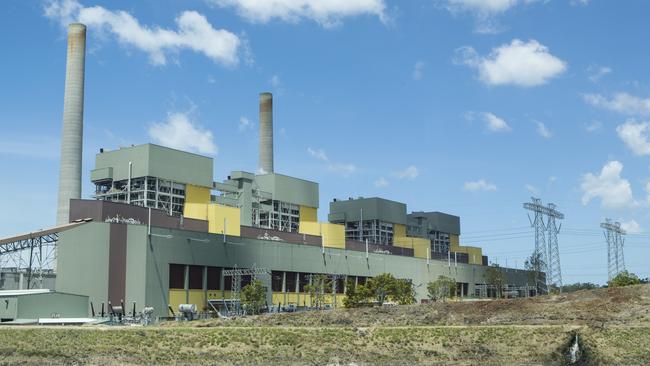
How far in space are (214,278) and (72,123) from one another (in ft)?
96.3

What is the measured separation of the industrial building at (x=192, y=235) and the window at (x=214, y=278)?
0.44 feet

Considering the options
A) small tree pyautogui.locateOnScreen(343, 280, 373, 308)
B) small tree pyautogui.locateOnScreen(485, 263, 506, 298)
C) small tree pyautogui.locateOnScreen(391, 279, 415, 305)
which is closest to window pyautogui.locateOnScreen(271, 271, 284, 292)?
small tree pyautogui.locateOnScreen(343, 280, 373, 308)

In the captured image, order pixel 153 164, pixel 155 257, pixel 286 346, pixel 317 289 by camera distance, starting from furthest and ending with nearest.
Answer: pixel 317 289 < pixel 153 164 < pixel 155 257 < pixel 286 346

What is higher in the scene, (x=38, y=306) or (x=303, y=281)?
(x=303, y=281)

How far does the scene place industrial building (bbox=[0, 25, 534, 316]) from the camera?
8344 centimetres

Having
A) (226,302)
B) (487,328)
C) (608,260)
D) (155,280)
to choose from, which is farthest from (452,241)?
(487,328)

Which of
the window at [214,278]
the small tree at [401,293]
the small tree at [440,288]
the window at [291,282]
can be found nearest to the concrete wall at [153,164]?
the window at [214,278]

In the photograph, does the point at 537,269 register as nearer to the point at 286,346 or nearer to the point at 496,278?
the point at 496,278

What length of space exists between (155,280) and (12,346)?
3452cm

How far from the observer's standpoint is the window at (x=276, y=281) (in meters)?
103

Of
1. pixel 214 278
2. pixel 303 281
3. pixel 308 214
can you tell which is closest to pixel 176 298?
pixel 214 278

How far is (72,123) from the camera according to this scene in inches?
3858

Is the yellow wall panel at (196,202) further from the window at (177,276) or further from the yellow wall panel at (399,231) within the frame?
the yellow wall panel at (399,231)

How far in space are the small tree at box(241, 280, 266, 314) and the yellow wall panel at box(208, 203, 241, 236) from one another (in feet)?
41.5
